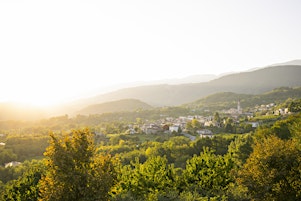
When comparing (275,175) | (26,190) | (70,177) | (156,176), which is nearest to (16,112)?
(26,190)

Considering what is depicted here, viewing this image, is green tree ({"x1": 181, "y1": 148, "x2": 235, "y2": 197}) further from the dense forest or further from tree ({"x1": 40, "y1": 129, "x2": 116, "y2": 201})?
tree ({"x1": 40, "y1": 129, "x2": 116, "y2": 201})

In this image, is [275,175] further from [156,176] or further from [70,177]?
[70,177]

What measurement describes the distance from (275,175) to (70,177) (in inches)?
520

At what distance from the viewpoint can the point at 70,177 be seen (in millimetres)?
12867

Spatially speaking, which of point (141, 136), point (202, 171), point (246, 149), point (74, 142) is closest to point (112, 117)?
point (141, 136)

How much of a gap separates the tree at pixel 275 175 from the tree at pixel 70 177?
34.5 ft

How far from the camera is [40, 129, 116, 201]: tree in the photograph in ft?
42.1

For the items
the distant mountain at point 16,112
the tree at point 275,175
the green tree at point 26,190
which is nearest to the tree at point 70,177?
the green tree at point 26,190

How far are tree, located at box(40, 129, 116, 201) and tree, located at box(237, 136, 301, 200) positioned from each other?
10526 millimetres

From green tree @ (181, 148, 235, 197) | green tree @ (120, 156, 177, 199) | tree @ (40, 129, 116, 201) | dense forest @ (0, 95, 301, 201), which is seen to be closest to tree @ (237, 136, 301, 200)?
dense forest @ (0, 95, 301, 201)

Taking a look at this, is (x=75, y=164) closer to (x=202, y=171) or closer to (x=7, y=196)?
(x=7, y=196)

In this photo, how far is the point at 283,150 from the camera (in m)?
18.8

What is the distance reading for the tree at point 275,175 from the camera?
18078 mm

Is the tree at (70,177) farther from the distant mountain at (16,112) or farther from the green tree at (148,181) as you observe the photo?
the distant mountain at (16,112)
